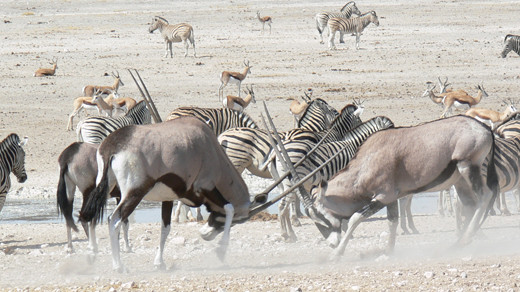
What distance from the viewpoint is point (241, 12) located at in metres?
37.2

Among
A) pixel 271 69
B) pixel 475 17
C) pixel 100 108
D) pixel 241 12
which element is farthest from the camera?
pixel 241 12

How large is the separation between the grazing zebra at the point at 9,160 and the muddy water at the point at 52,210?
0.78 m

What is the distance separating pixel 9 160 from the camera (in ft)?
37.6

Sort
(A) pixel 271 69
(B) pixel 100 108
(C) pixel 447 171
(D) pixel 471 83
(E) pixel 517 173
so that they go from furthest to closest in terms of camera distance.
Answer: (A) pixel 271 69 < (D) pixel 471 83 < (B) pixel 100 108 < (E) pixel 517 173 < (C) pixel 447 171

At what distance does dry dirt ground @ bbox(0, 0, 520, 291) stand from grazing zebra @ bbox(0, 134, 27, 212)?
1.71ft

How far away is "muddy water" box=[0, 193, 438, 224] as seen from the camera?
1260 centimetres

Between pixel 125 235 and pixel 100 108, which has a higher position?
pixel 125 235

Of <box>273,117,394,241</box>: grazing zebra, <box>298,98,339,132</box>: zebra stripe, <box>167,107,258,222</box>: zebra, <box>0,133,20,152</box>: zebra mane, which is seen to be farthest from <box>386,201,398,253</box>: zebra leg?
<box>167,107,258,222</box>: zebra

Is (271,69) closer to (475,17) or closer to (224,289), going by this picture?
(475,17)

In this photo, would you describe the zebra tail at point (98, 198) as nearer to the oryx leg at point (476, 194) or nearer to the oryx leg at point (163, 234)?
the oryx leg at point (163, 234)

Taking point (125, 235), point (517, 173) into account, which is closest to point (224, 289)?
point (125, 235)

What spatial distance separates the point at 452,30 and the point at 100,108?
49.1ft

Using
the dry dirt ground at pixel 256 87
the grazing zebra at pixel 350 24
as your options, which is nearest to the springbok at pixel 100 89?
the dry dirt ground at pixel 256 87

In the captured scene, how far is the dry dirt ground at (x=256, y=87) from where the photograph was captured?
25.9ft
